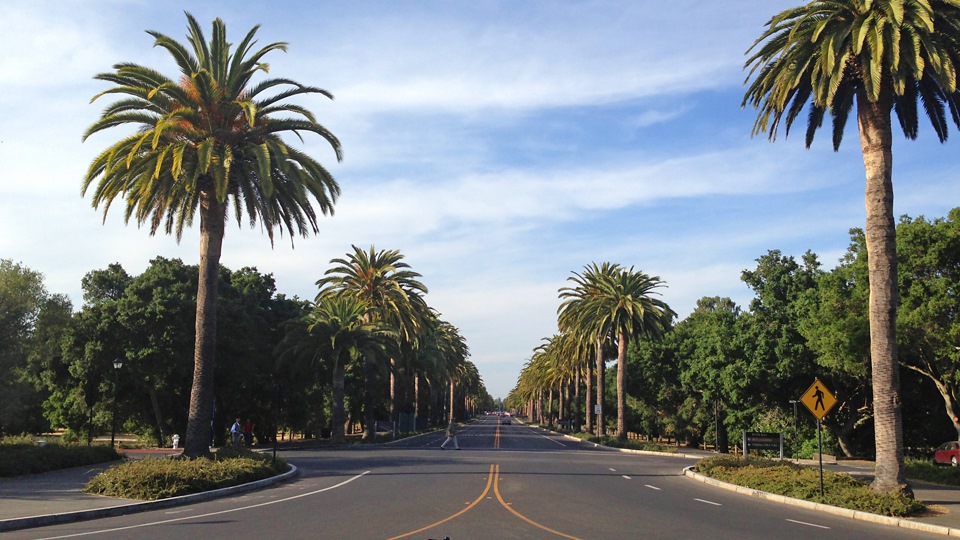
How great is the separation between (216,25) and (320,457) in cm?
2063

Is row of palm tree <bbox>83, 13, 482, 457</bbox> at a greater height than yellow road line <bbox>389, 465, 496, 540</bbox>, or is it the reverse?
row of palm tree <bbox>83, 13, 482, 457</bbox>

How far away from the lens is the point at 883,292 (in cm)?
2083

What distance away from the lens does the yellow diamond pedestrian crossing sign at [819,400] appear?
2120 cm

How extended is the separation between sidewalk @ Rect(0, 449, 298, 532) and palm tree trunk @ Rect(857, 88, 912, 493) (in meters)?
17.4

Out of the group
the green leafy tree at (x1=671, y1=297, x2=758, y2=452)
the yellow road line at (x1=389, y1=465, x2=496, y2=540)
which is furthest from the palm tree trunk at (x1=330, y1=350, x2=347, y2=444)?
the yellow road line at (x1=389, y1=465, x2=496, y2=540)

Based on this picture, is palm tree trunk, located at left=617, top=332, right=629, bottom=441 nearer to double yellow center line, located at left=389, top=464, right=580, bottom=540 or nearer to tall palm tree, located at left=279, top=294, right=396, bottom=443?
tall palm tree, located at left=279, top=294, right=396, bottom=443

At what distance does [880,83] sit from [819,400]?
8739 millimetres

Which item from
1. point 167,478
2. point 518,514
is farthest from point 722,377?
point 167,478

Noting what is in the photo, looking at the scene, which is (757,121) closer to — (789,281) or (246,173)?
(246,173)

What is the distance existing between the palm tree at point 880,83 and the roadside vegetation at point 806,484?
1070 mm

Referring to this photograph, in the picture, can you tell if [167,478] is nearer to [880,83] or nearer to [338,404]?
[880,83]

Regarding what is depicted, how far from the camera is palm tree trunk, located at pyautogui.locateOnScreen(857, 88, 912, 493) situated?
20.2m

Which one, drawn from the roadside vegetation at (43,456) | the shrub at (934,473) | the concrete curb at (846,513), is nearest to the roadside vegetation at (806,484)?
the concrete curb at (846,513)

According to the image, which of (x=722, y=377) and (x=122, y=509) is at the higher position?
(x=722, y=377)
